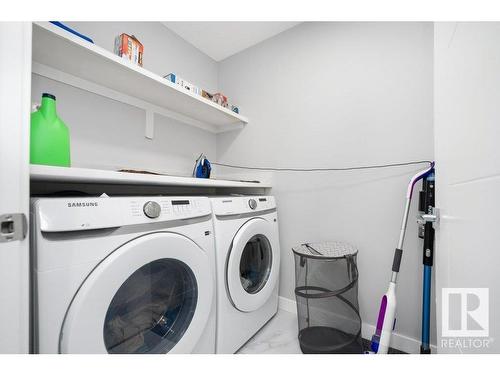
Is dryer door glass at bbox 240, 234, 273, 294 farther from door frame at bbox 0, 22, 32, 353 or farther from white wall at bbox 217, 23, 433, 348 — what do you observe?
A: door frame at bbox 0, 22, 32, 353

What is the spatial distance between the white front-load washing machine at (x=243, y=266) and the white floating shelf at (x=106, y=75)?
2.58 ft

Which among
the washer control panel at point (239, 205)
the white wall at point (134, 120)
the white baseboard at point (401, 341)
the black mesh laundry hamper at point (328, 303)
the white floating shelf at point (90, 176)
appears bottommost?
the white baseboard at point (401, 341)

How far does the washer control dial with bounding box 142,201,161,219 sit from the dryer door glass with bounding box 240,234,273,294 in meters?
0.63

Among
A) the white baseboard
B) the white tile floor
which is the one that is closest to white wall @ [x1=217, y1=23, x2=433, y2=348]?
the white baseboard

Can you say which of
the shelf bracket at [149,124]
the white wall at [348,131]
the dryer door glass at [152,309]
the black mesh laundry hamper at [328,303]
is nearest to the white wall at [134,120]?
the shelf bracket at [149,124]

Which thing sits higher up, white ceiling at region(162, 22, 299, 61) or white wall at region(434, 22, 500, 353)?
white ceiling at region(162, 22, 299, 61)

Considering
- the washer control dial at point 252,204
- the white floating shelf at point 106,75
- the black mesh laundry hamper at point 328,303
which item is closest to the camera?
the white floating shelf at point 106,75

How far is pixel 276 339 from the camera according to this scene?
4.33 ft

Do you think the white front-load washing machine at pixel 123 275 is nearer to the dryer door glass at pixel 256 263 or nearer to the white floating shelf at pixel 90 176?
the white floating shelf at pixel 90 176

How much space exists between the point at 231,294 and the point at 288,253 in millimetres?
697

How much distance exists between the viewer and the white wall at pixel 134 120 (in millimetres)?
1226

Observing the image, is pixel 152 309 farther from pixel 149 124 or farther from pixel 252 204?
pixel 149 124

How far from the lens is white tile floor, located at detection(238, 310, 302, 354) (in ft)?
4.01
